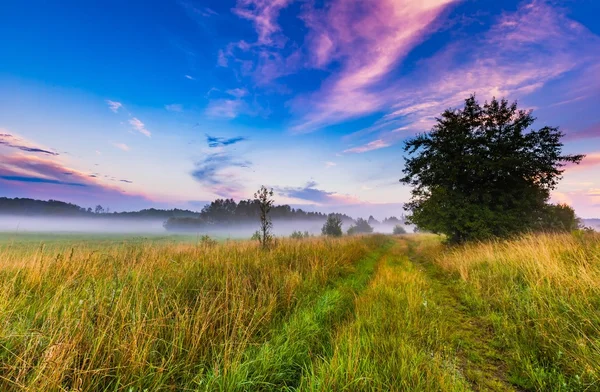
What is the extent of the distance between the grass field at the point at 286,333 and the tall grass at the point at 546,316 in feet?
0.09

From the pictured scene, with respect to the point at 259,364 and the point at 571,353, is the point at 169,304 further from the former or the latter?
the point at 571,353

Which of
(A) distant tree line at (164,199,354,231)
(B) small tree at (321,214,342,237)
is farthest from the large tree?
(A) distant tree line at (164,199,354,231)

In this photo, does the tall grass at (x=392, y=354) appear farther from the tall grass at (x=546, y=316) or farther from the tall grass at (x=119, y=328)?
the tall grass at (x=119, y=328)

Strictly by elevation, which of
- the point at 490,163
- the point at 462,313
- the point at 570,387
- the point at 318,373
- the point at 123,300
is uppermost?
the point at 490,163

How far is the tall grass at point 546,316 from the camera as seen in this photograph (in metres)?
3.03

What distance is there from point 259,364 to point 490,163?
1976cm

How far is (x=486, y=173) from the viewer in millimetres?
16891

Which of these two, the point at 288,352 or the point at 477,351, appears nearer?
the point at 288,352

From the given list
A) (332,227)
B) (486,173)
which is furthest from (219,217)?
(486,173)

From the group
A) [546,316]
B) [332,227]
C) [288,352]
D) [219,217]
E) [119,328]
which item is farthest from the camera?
[219,217]

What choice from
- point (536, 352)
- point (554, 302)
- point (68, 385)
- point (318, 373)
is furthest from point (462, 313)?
point (68, 385)

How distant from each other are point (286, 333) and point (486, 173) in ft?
65.5

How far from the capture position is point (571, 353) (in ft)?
10.6

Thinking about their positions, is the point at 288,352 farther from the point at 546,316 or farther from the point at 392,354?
the point at 546,316
